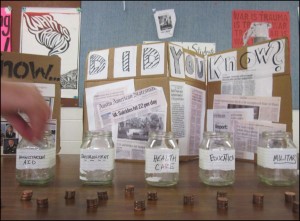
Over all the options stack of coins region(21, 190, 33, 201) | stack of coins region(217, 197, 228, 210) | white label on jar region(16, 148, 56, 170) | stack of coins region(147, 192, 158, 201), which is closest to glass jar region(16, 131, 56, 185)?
white label on jar region(16, 148, 56, 170)

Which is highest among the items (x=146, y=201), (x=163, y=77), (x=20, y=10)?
(x=20, y=10)

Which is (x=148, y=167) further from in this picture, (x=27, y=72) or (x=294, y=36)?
(x=294, y=36)

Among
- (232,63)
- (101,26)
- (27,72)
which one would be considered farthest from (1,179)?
(101,26)

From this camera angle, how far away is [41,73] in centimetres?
86

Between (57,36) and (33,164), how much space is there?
104 cm

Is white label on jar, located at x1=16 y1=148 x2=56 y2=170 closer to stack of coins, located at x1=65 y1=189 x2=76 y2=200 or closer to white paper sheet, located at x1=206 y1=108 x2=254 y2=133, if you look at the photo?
stack of coins, located at x1=65 y1=189 x2=76 y2=200

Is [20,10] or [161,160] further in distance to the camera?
[20,10]

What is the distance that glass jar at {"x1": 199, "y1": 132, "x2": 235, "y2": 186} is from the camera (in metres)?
0.57

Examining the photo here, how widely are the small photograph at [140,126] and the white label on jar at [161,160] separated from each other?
24cm

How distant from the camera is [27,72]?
33.2 inches

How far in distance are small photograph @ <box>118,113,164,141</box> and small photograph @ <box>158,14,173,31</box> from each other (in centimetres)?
76

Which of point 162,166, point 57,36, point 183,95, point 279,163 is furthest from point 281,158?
point 57,36

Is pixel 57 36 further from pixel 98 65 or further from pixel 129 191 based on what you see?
pixel 129 191

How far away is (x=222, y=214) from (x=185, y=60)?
54 centimetres
